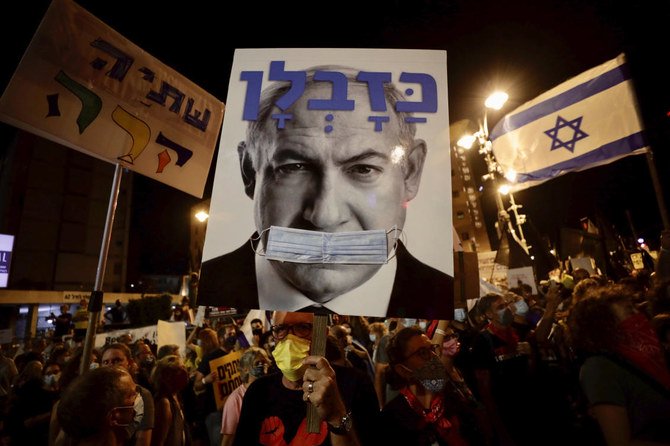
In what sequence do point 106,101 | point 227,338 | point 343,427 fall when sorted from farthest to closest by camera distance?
1. point 227,338
2. point 106,101
3. point 343,427

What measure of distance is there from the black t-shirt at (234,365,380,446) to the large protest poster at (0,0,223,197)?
2060 mm

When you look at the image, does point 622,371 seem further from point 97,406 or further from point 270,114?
point 97,406

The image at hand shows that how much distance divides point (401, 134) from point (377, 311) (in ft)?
3.23

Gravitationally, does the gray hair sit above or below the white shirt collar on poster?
above

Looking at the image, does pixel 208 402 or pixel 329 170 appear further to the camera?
pixel 208 402

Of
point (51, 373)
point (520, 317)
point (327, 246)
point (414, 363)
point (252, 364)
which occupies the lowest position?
point (51, 373)

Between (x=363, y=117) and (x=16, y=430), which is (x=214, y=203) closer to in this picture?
(x=363, y=117)

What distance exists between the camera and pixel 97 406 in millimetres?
2271

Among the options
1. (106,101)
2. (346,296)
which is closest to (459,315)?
(346,296)

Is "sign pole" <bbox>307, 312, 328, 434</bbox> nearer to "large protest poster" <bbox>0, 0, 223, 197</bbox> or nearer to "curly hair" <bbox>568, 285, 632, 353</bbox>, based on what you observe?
"curly hair" <bbox>568, 285, 632, 353</bbox>

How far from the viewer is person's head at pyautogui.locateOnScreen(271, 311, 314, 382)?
222 cm

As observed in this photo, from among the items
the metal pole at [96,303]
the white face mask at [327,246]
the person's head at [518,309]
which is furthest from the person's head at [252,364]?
the person's head at [518,309]

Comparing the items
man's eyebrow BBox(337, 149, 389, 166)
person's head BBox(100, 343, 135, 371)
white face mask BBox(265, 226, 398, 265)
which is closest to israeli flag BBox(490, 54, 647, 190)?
man's eyebrow BBox(337, 149, 389, 166)

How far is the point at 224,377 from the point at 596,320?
493 cm
